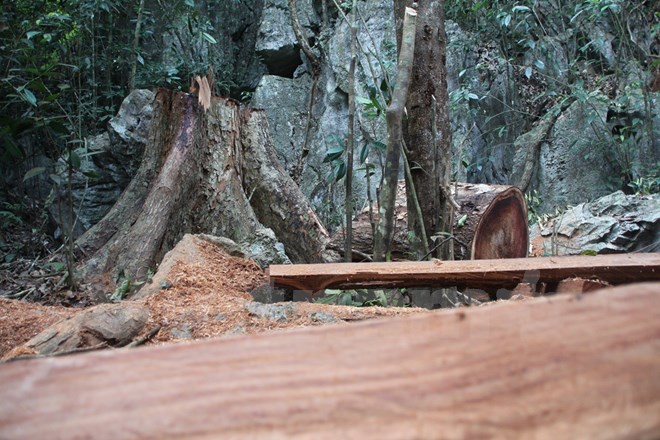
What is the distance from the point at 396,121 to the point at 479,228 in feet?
4.17

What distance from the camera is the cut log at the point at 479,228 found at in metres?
4.27

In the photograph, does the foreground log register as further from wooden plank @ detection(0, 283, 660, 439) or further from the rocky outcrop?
the rocky outcrop

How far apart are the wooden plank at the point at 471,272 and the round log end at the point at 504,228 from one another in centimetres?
109

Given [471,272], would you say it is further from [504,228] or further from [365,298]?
[504,228]

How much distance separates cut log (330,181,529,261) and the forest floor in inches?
36.6

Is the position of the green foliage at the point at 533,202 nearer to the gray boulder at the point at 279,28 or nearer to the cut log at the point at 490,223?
the cut log at the point at 490,223

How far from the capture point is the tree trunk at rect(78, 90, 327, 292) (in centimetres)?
452

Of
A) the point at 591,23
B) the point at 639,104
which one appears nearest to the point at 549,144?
the point at 639,104

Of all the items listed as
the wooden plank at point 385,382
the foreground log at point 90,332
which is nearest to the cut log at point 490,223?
the foreground log at point 90,332

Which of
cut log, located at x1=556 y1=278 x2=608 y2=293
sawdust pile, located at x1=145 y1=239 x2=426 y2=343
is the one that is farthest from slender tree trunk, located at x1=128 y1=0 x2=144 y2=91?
cut log, located at x1=556 y1=278 x2=608 y2=293

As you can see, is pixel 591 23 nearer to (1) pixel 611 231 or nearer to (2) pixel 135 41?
(1) pixel 611 231

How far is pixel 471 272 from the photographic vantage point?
313 centimetres

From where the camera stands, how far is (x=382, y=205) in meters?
3.58

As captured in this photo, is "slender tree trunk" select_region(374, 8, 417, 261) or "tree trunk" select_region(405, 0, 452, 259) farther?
"tree trunk" select_region(405, 0, 452, 259)
